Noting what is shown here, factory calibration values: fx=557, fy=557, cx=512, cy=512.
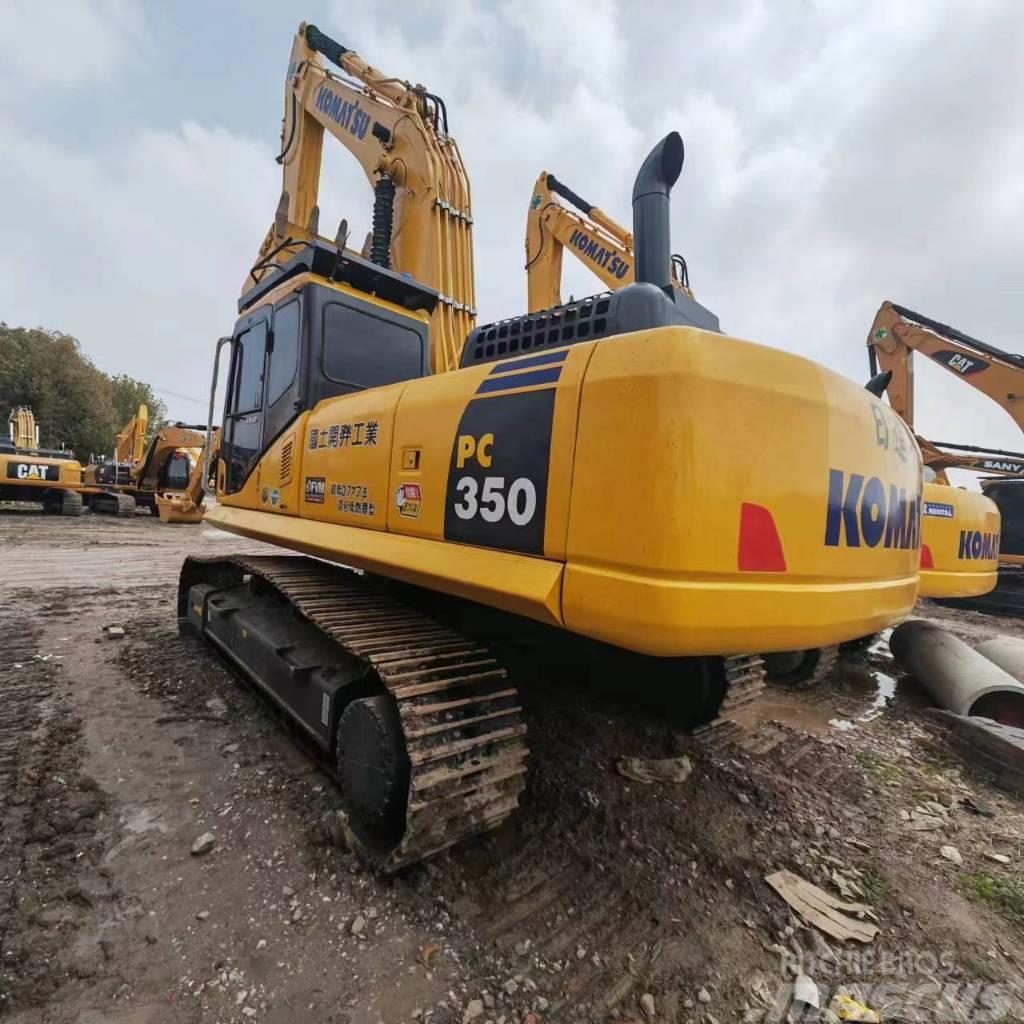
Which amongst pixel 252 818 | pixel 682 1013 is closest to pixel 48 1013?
pixel 252 818

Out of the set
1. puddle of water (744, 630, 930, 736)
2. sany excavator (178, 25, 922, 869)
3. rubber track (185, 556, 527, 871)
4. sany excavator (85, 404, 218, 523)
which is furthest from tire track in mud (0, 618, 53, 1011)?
sany excavator (85, 404, 218, 523)

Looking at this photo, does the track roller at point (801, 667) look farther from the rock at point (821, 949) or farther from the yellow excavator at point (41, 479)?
the yellow excavator at point (41, 479)

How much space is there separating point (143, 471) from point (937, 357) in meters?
19.6

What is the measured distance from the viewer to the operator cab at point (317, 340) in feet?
10.5

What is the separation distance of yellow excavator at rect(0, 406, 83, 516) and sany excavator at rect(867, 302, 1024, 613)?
2088 centimetres

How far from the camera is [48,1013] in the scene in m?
1.44

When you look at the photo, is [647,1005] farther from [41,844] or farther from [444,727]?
[41,844]

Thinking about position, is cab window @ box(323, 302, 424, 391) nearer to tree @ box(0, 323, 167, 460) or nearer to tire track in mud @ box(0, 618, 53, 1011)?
tire track in mud @ box(0, 618, 53, 1011)

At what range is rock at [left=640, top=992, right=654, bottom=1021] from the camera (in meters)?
1.53

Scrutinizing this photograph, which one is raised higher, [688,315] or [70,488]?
[688,315]

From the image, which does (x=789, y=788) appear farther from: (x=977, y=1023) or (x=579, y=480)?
(x=579, y=480)

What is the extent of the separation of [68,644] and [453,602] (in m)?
3.48

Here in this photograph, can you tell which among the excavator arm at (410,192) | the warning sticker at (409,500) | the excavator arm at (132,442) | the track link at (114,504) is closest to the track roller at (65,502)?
the track link at (114,504)

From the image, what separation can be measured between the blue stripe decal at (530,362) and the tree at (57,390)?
39.3 metres
